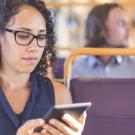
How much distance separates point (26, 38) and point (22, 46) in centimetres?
3

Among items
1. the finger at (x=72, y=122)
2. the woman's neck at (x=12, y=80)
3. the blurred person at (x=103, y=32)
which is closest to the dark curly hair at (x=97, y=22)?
the blurred person at (x=103, y=32)

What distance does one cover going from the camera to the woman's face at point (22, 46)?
1604mm

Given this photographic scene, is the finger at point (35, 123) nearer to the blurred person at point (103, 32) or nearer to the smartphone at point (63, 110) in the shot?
the smartphone at point (63, 110)

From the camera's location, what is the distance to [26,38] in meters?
1.60

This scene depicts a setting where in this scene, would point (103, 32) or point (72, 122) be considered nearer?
point (72, 122)

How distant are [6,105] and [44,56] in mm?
292

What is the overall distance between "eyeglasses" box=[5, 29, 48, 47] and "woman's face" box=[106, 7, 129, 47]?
132cm

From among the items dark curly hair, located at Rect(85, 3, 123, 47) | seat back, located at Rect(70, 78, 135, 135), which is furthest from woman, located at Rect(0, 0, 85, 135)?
dark curly hair, located at Rect(85, 3, 123, 47)

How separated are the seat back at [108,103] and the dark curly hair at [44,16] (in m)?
0.15

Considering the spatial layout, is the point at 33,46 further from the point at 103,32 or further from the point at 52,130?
the point at 103,32

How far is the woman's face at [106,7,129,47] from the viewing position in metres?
2.91

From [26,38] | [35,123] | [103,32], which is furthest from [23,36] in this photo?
[103,32]

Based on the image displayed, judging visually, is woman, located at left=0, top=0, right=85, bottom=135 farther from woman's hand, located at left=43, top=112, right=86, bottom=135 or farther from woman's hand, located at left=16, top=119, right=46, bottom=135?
woman's hand, located at left=16, top=119, right=46, bottom=135

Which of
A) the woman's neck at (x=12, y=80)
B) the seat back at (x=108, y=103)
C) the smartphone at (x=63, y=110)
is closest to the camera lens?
the smartphone at (x=63, y=110)
